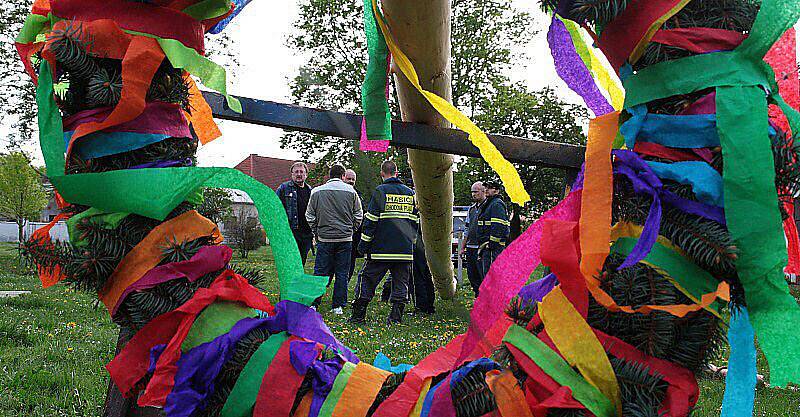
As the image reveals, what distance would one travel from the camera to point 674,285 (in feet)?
2.74

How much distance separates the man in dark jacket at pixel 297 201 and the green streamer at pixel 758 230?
6818 millimetres

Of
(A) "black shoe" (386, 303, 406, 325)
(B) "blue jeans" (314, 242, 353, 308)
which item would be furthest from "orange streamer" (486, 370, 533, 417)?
(B) "blue jeans" (314, 242, 353, 308)

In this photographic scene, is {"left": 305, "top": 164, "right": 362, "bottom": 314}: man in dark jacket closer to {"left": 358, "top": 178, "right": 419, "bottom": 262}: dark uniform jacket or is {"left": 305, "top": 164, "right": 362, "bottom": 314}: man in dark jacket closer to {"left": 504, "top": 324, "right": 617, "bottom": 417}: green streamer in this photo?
{"left": 358, "top": 178, "right": 419, "bottom": 262}: dark uniform jacket

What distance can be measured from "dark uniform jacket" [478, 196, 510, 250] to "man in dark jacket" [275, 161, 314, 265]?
6.94 feet

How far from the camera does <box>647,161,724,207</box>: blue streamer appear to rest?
33.4 inches

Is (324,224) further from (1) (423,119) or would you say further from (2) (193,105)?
(2) (193,105)

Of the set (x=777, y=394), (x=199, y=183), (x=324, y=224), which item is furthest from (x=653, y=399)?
(x=324, y=224)

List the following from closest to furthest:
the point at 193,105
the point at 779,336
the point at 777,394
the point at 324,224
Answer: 1. the point at 779,336
2. the point at 193,105
3. the point at 777,394
4. the point at 324,224

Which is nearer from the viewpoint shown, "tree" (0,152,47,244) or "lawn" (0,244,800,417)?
"lawn" (0,244,800,417)

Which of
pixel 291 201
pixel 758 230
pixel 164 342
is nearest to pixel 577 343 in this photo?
pixel 758 230

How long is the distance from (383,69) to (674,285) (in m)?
0.88

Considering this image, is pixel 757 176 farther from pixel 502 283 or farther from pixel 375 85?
pixel 375 85

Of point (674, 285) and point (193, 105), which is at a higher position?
point (193, 105)

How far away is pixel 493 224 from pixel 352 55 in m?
10.7
